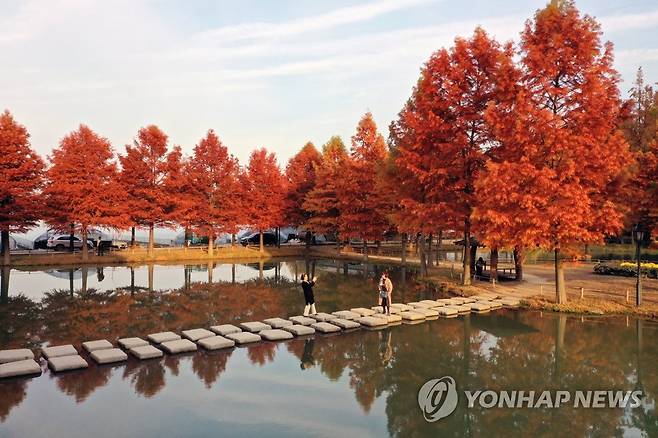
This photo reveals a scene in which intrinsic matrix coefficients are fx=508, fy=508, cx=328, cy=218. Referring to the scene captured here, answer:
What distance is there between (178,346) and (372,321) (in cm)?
840

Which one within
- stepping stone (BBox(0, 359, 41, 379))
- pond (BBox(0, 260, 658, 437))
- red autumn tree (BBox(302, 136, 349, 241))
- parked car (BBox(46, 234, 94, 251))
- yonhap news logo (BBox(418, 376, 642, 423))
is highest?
red autumn tree (BBox(302, 136, 349, 241))

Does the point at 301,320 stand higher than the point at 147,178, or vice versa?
the point at 147,178

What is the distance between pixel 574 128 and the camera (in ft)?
80.4

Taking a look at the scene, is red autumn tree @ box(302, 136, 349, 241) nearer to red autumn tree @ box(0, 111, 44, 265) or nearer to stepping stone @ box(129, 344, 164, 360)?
Answer: red autumn tree @ box(0, 111, 44, 265)

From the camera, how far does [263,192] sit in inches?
2287

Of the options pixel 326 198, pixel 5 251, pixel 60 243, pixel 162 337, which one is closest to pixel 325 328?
pixel 162 337

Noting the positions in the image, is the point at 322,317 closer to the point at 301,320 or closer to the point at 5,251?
the point at 301,320

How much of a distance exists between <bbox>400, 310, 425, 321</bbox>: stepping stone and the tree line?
5.17 metres

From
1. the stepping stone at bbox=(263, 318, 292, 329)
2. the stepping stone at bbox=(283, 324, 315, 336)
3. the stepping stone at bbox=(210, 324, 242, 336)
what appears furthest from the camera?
the stepping stone at bbox=(263, 318, 292, 329)

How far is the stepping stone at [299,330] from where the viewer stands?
20500 mm

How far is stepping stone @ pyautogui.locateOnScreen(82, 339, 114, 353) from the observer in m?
17.6

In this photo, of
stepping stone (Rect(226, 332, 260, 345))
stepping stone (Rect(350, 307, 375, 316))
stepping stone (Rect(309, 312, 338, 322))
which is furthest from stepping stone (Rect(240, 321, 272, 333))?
stepping stone (Rect(350, 307, 375, 316))

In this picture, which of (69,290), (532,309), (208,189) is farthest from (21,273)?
(532,309)

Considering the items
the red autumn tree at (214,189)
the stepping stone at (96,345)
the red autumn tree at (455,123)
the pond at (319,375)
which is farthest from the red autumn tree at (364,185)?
the stepping stone at (96,345)
